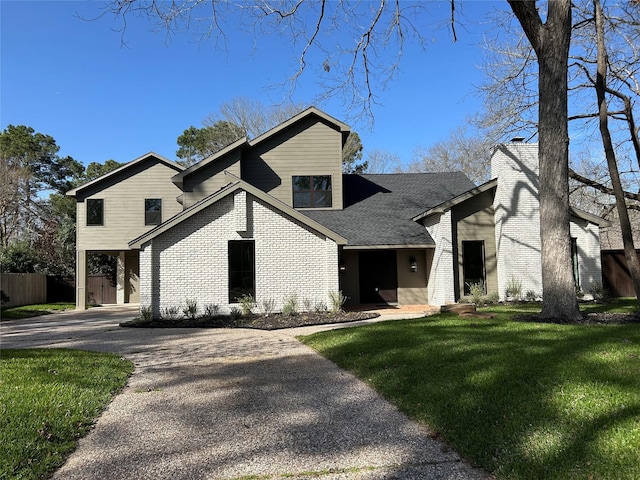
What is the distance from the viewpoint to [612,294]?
A: 698 inches

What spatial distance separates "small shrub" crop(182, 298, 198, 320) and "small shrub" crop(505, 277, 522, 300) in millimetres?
10389

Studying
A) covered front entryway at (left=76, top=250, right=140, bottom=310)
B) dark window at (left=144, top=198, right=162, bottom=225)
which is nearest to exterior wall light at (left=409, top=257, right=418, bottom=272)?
dark window at (left=144, top=198, right=162, bottom=225)

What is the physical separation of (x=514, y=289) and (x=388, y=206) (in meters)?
6.00

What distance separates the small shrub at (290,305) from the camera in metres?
13.2

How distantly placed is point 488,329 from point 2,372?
8.02 metres

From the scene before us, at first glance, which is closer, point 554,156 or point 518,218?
point 554,156

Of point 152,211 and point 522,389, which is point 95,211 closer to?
point 152,211

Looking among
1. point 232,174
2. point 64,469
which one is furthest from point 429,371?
point 232,174

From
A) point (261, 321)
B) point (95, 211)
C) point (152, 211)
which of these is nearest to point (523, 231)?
point (261, 321)

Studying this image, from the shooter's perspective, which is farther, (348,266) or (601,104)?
(348,266)

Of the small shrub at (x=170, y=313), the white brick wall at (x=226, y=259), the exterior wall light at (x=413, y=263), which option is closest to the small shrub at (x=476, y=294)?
the exterior wall light at (x=413, y=263)

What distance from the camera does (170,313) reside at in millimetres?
13195

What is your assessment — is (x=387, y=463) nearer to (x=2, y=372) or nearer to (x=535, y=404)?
(x=535, y=404)

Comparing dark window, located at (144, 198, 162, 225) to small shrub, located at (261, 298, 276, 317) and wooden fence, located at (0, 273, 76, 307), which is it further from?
small shrub, located at (261, 298, 276, 317)
